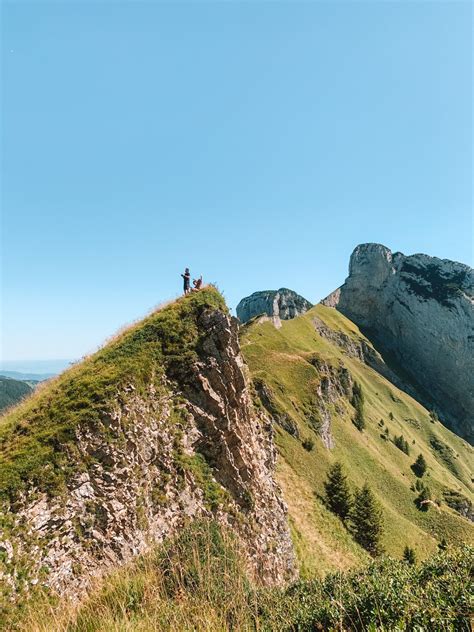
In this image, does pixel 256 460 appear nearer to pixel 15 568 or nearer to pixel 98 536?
pixel 98 536

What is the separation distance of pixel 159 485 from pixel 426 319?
7187 inches

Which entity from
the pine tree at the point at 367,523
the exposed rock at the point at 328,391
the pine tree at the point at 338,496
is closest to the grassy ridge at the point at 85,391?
the pine tree at the point at 338,496

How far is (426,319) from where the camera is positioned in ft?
569

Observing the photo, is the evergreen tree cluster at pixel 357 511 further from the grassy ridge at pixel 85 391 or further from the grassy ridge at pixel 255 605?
the grassy ridge at pixel 255 605

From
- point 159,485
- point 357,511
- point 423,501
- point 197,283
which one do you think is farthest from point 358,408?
point 159,485

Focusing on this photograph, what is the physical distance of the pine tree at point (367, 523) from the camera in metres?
45.3

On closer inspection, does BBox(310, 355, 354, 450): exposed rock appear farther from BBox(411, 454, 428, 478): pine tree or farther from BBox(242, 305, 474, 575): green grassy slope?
BBox(411, 454, 428, 478): pine tree

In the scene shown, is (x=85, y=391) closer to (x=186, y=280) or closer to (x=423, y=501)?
(x=186, y=280)

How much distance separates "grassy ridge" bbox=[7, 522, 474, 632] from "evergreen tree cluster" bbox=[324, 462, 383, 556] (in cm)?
4205

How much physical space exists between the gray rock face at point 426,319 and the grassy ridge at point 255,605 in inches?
6883

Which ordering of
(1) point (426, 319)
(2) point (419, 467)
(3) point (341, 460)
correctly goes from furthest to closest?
(1) point (426, 319), (2) point (419, 467), (3) point (341, 460)

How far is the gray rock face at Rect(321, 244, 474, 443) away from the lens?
160 m

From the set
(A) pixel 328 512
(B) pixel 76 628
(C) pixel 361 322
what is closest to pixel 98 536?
(B) pixel 76 628

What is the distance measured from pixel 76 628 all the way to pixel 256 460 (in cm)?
2031
